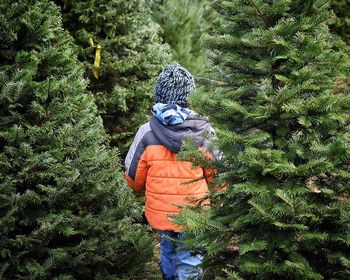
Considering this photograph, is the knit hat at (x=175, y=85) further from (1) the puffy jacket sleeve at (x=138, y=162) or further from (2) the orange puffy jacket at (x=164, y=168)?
(1) the puffy jacket sleeve at (x=138, y=162)

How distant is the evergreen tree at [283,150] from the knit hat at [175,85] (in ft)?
3.29

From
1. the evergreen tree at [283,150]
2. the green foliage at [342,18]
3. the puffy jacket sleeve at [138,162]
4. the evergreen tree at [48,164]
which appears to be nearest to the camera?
the evergreen tree at [283,150]

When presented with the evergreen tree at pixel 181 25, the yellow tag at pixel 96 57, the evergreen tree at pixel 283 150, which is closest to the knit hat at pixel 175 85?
the evergreen tree at pixel 283 150

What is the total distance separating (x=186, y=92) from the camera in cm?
399

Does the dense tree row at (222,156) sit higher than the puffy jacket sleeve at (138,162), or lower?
higher

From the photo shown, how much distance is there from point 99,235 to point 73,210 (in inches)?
10.7

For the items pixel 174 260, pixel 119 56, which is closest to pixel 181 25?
pixel 119 56

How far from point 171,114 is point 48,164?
3.21 feet

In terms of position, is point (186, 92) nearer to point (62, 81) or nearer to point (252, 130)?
point (62, 81)

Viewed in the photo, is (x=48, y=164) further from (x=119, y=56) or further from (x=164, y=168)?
(x=119, y=56)

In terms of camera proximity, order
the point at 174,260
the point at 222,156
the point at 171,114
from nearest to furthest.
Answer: the point at 222,156 → the point at 171,114 → the point at 174,260

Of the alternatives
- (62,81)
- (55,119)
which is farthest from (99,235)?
(62,81)

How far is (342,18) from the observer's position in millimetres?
10508

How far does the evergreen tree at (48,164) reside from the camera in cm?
339
